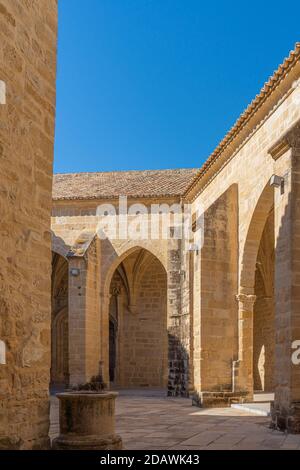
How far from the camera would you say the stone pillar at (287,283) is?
31.7 ft

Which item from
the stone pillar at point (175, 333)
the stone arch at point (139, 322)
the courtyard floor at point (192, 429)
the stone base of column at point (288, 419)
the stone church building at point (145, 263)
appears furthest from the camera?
the stone arch at point (139, 322)

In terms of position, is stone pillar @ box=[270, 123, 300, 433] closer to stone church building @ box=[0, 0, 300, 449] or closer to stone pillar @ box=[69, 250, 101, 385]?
stone church building @ box=[0, 0, 300, 449]

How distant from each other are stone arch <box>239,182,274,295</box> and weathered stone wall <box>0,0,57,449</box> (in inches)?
282

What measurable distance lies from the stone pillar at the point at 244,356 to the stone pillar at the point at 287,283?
4390 millimetres

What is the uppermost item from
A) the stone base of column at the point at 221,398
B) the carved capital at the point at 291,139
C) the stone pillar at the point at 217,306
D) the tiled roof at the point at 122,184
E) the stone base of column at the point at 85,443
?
the tiled roof at the point at 122,184

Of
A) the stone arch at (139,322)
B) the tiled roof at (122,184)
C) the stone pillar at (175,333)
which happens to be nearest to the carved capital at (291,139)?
the stone pillar at (175,333)

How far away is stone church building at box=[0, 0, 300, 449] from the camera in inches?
250

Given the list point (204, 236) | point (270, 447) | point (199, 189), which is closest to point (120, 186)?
point (199, 189)

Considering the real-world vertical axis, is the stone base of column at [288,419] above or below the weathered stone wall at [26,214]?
below

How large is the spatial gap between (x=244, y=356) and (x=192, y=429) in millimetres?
4816

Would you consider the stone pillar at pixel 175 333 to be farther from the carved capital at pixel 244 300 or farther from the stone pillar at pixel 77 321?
the carved capital at pixel 244 300

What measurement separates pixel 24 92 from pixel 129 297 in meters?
17.6

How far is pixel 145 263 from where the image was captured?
78.3 ft
